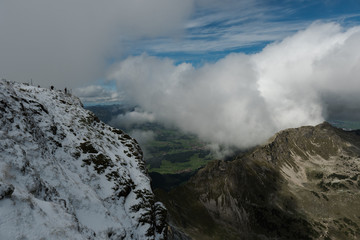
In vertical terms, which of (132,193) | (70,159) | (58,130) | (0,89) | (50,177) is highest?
(0,89)

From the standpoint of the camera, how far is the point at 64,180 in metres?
39.6

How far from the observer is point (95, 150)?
202ft

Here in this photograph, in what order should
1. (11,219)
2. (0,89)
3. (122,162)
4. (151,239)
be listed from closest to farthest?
(11,219)
(0,89)
(151,239)
(122,162)

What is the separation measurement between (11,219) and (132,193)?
42.8 m

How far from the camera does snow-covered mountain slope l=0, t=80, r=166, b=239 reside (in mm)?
23078

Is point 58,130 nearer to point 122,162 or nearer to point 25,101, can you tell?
point 25,101

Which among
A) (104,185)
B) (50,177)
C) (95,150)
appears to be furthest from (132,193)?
(50,177)

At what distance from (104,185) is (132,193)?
1086 centimetres

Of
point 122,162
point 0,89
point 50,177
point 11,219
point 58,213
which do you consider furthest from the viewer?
point 122,162

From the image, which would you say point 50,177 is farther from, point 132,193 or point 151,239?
point 151,239

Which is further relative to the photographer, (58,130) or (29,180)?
(58,130)

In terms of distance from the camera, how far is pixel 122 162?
232 ft

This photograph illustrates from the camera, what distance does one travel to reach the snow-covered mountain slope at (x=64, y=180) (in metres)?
23.1

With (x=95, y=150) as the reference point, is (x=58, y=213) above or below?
below
